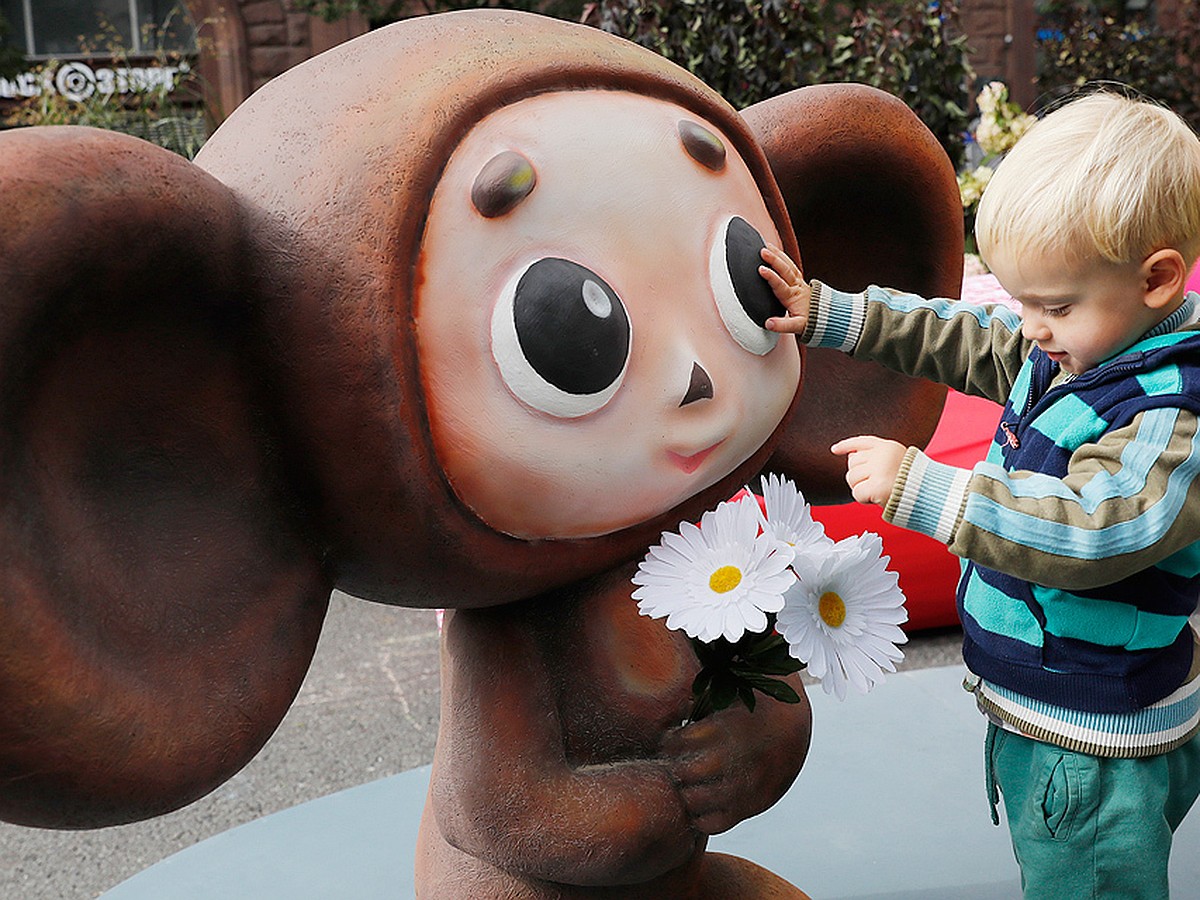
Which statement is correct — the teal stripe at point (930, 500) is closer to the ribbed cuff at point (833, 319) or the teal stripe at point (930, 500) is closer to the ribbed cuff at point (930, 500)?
the ribbed cuff at point (930, 500)

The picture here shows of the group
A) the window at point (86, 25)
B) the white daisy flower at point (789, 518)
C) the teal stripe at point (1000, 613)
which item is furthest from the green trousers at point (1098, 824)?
the window at point (86, 25)

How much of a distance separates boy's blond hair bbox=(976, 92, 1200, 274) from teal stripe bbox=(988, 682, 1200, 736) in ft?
1.32

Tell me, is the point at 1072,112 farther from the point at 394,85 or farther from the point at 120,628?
the point at 120,628

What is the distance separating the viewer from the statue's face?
43.5 inches

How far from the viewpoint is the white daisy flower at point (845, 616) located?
1.12 m

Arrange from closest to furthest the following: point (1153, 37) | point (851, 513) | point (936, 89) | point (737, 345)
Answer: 1. point (737, 345)
2. point (851, 513)
3. point (936, 89)
4. point (1153, 37)

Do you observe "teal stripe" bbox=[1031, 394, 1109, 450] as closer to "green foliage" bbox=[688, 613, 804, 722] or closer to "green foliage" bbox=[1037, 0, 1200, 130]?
"green foliage" bbox=[688, 613, 804, 722]

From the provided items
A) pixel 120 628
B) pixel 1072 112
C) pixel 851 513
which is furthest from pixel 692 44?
pixel 120 628

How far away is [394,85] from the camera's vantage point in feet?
3.68

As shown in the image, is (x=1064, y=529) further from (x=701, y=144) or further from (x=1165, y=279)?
(x=701, y=144)

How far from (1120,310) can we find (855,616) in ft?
1.12

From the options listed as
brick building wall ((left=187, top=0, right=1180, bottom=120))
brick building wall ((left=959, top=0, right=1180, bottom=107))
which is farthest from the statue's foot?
brick building wall ((left=959, top=0, right=1180, bottom=107))

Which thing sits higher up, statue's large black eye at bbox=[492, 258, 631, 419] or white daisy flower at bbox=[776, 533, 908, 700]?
statue's large black eye at bbox=[492, 258, 631, 419]

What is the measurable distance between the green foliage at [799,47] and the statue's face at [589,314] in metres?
2.50
